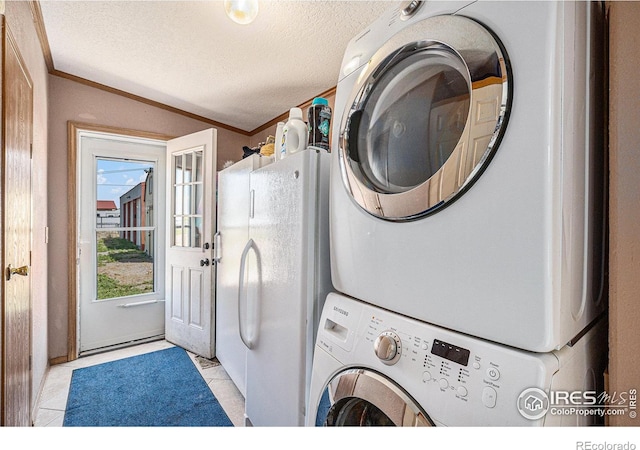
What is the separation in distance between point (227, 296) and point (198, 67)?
5.44 ft

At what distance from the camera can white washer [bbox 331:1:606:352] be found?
0.51 meters

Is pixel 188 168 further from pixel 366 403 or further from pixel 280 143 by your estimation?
pixel 366 403

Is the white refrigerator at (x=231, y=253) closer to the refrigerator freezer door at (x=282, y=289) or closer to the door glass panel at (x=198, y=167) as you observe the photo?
the door glass panel at (x=198, y=167)

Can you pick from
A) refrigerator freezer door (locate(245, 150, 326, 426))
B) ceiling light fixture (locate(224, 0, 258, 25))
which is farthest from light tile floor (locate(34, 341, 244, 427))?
ceiling light fixture (locate(224, 0, 258, 25))

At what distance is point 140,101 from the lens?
2.80 meters

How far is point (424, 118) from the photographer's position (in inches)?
29.0

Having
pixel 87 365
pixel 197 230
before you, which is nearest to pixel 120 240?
pixel 197 230

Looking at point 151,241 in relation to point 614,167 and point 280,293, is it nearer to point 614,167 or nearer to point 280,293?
point 280,293

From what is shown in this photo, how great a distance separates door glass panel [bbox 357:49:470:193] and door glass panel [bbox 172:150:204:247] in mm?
2113

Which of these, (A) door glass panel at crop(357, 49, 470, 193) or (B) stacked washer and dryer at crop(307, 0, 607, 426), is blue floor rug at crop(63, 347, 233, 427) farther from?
(A) door glass panel at crop(357, 49, 470, 193)

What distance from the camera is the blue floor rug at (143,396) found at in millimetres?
1770

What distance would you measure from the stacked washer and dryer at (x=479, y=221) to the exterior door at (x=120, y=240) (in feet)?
8.91

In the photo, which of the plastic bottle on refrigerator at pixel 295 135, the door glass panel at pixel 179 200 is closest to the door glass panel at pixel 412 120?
the plastic bottle on refrigerator at pixel 295 135
